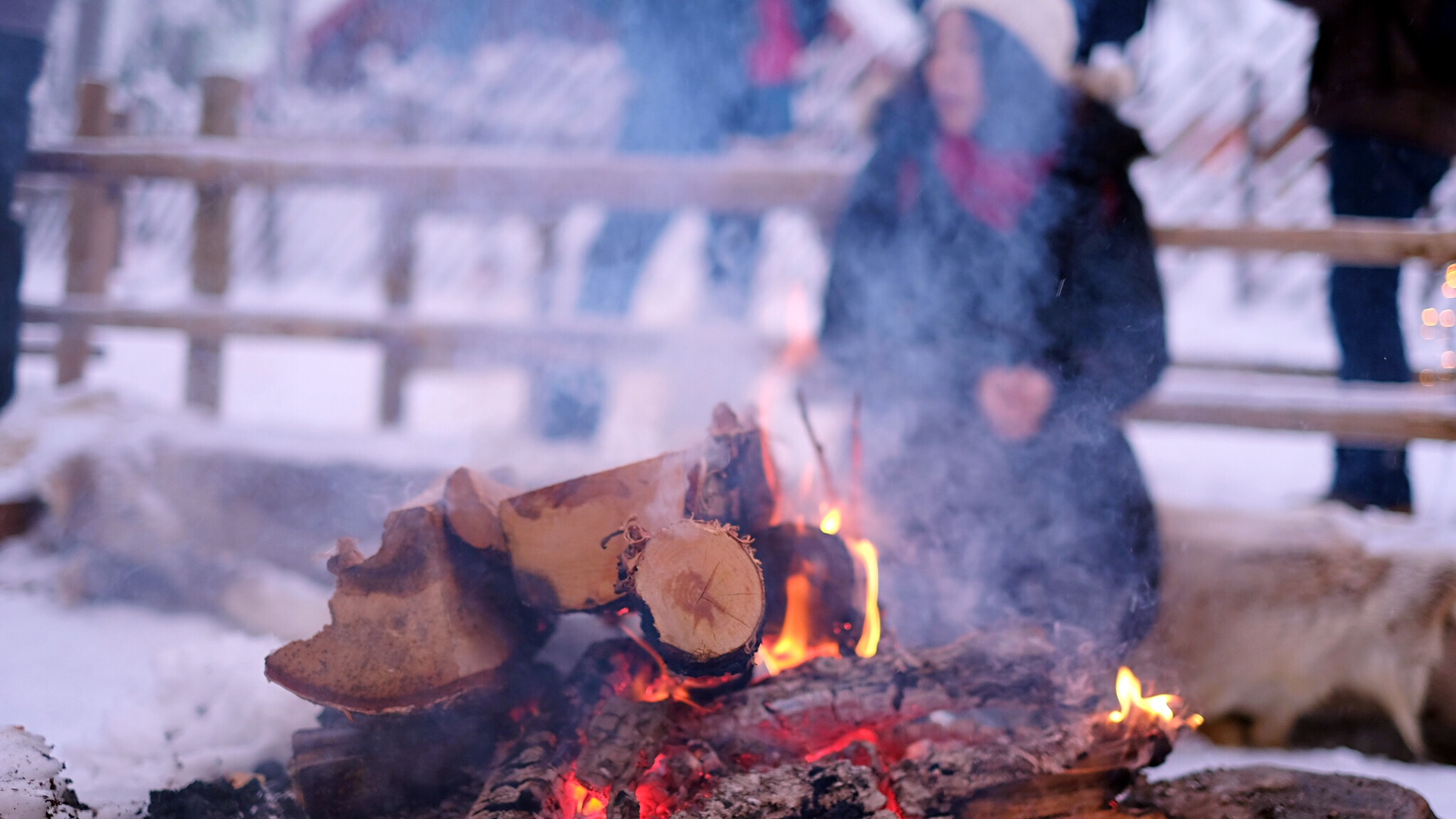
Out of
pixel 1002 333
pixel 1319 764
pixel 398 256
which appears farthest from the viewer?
pixel 398 256

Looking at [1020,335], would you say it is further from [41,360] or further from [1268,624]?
[41,360]

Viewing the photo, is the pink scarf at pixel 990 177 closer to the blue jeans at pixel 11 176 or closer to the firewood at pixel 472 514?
the firewood at pixel 472 514

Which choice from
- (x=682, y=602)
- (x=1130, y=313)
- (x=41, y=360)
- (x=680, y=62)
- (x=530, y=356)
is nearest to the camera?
(x=682, y=602)

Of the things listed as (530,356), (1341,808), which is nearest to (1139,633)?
(1341,808)

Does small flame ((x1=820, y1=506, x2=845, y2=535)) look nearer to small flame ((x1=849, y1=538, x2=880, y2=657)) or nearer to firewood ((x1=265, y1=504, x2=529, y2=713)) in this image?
small flame ((x1=849, y1=538, x2=880, y2=657))

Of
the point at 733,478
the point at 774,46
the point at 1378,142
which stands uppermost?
the point at 774,46

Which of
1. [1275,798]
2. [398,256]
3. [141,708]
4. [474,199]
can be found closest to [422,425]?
[398,256]

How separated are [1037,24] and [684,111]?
102 cm

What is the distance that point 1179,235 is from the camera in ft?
5.32

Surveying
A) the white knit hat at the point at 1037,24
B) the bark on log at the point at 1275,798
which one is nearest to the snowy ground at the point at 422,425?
the bark on log at the point at 1275,798

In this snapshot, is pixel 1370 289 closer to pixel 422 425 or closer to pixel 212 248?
pixel 212 248

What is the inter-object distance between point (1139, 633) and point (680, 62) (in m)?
1.80

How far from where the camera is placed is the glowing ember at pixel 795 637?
104 cm

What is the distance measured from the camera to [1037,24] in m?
1.48
